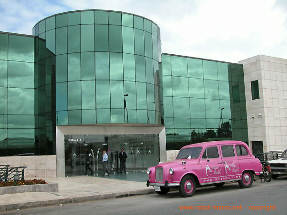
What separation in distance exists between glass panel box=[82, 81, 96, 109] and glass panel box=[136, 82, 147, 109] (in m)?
3.36

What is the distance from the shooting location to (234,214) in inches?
336

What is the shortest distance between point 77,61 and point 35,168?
808cm

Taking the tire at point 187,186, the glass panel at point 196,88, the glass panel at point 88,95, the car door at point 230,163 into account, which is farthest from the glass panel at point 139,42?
the tire at point 187,186

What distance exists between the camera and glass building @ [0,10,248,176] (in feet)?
76.1

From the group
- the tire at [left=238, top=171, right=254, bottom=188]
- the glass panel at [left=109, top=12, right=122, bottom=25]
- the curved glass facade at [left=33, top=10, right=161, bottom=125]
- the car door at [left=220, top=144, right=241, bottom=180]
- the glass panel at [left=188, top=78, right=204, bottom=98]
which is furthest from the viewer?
the glass panel at [left=188, top=78, right=204, bottom=98]

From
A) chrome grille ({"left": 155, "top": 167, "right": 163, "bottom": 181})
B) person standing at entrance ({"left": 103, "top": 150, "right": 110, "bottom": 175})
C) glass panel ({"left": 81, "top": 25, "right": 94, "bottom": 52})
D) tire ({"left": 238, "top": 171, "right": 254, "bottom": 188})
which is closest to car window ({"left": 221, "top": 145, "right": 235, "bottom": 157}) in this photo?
tire ({"left": 238, "top": 171, "right": 254, "bottom": 188})

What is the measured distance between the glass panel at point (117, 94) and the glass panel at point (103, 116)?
640 mm

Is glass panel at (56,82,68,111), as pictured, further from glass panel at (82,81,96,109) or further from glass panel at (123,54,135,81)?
glass panel at (123,54,135,81)

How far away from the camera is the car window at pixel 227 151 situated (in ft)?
45.1

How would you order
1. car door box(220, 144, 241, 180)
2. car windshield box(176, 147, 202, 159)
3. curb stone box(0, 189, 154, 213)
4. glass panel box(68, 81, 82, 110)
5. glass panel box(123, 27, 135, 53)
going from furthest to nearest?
1. glass panel box(123, 27, 135, 53)
2. glass panel box(68, 81, 82, 110)
3. car door box(220, 144, 241, 180)
4. car windshield box(176, 147, 202, 159)
5. curb stone box(0, 189, 154, 213)

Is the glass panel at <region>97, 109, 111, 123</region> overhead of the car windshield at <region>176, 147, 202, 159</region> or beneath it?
overhead

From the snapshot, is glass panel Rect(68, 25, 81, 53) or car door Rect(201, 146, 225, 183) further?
glass panel Rect(68, 25, 81, 53)

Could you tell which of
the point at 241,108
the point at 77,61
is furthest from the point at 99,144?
the point at 241,108

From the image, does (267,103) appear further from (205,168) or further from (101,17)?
(205,168)
